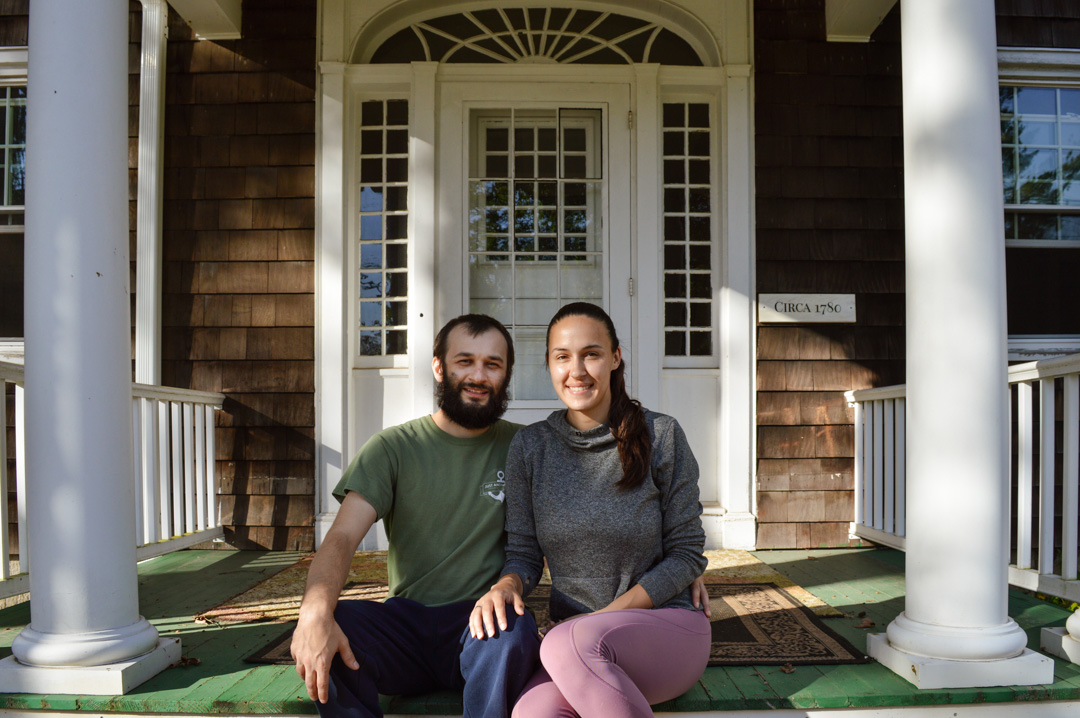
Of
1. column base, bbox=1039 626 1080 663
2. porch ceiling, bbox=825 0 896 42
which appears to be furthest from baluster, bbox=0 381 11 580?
porch ceiling, bbox=825 0 896 42

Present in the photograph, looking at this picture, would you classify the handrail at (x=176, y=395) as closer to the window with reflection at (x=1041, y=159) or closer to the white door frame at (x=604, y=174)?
the white door frame at (x=604, y=174)

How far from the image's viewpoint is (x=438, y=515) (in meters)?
2.03

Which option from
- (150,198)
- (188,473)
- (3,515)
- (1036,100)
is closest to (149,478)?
(188,473)

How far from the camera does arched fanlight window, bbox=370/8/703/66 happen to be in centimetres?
423

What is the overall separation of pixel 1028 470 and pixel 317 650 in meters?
2.66

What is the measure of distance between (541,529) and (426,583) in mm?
353

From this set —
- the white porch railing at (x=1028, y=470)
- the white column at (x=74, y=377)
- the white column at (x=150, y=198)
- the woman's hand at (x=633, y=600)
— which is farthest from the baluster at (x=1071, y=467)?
the white column at (x=150, y=198)

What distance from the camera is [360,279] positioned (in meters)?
4.21

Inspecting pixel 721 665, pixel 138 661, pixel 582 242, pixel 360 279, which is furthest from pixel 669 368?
pixel 138 661

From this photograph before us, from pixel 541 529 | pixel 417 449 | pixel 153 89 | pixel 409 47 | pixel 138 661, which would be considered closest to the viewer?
pixel 541 529

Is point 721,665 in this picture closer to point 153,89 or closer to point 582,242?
point 582,242

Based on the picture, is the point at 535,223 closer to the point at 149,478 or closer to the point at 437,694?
the point at 149,478

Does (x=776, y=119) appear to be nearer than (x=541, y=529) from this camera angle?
No

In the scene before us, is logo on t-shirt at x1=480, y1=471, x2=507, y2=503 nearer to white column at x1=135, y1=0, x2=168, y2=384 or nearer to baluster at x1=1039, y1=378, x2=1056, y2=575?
baluster at x1=1039, y1=378, x2=1056, y2=575
